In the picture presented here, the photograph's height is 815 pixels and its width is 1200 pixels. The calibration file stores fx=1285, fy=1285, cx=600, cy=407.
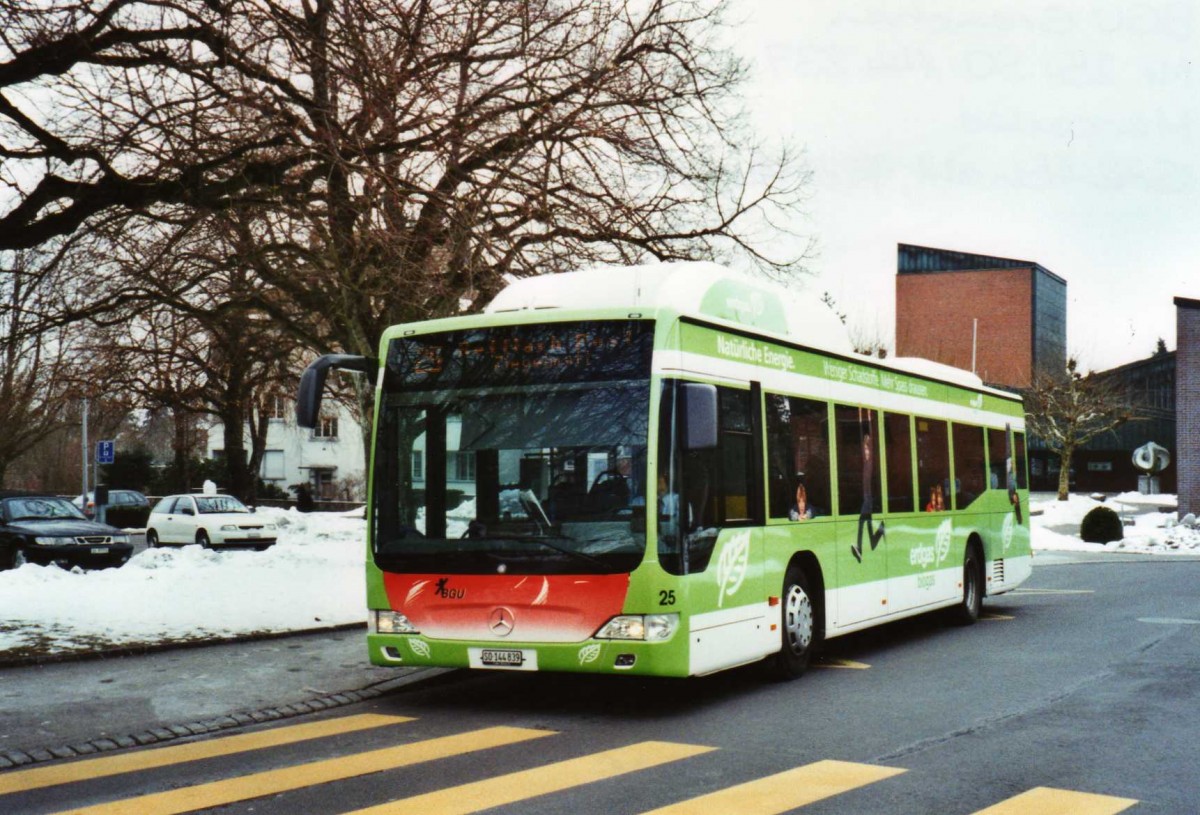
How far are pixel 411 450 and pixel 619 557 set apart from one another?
1772 mm

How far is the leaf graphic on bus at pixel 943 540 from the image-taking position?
1418 centimetres

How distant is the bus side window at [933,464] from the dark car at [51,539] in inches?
621

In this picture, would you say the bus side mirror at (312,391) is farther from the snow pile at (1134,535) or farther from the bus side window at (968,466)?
the snow pile at (1134,535)

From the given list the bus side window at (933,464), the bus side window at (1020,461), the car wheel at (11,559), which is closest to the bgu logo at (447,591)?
the bus side window at (933,464)

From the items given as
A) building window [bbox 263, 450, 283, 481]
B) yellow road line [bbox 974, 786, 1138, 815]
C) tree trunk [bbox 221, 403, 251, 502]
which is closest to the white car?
tree trunk [bbox 221, 403, 251, 502]

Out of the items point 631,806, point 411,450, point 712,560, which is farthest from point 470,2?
point 631,806

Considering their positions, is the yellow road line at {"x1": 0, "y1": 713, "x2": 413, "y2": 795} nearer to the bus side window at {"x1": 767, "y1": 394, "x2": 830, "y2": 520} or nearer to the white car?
the bus side window at {"x1": 767, "y1": 394, "x2": 830, "y2": 520}

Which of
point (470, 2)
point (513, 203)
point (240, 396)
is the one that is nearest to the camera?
Result: point (470, 2)

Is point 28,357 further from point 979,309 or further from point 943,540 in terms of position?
point 979,309

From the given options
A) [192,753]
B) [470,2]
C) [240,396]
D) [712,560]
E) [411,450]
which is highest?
[470,2]

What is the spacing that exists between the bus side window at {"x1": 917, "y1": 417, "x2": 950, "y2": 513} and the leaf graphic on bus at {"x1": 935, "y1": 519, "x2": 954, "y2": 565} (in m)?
0.20

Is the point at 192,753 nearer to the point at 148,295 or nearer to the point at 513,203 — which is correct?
the point at 513,203

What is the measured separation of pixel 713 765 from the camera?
7285mm

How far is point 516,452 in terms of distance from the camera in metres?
8.86
